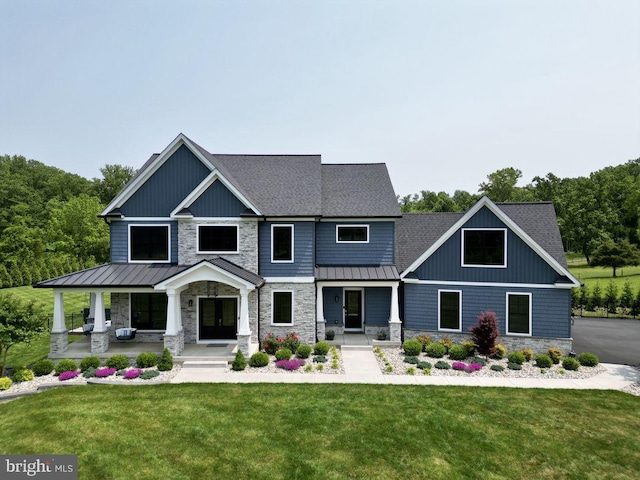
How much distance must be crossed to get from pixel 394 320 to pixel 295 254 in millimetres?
6015

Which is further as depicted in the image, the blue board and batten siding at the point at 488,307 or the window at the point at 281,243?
the window at the point at 281,243

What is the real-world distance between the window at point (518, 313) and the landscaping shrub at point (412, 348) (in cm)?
441

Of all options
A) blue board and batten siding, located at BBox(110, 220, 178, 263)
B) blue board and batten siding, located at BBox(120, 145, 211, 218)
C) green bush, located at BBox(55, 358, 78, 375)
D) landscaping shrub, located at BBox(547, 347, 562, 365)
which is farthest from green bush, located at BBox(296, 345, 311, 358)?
landscaping shrub, located at BBox(547, 347, 562, 365)

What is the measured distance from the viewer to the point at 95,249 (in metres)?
40.1

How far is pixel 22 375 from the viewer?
40.7 feet

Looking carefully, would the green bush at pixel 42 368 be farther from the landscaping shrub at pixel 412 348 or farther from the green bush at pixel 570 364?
the green bush at pixel 570 364

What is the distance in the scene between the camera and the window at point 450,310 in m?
16.4

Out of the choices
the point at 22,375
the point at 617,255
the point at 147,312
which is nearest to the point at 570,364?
the point at 147,312

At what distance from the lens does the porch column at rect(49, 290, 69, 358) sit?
14.6m

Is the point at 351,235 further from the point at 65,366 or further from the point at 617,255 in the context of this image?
the point at 617,255

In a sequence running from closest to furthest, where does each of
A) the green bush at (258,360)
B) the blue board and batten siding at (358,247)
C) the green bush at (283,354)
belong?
the green bush at (258,360), the green bush at (283,354), the blue board and batten siding at (358,247)

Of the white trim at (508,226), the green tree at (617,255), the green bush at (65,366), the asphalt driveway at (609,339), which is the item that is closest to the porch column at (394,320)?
the white trim at (508,226)

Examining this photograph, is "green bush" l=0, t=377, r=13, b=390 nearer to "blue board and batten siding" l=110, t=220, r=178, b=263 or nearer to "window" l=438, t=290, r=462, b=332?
"blue board and batten siding" l=110, t=220, r=178, b=263

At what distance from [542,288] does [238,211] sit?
48.4 ft
